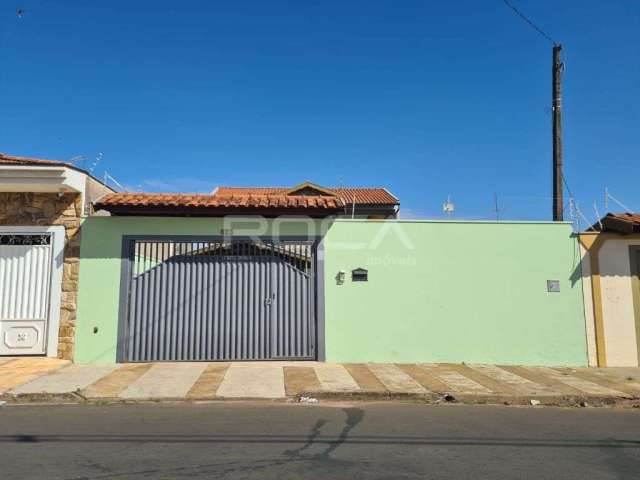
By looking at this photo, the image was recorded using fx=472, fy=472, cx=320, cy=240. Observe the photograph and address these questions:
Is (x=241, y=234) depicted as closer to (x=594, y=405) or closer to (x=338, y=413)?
(x=338, y=413)

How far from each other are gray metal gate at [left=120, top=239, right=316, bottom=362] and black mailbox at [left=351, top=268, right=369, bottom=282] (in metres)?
0.83

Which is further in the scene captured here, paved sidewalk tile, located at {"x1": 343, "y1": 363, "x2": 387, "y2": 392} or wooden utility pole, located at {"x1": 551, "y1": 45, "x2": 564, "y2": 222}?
wooden utility pole, located at {"x1": 551, "y1": 45, "x2": 564, "y2": 222}

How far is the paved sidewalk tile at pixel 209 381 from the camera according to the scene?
269 inches

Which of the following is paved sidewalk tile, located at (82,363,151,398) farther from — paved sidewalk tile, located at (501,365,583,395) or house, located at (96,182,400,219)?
paved sidewalk tile, located at (501,365,583,395)

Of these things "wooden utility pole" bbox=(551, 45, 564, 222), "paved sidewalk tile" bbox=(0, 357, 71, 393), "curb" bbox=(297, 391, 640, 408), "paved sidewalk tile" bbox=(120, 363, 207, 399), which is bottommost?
"curb" bbox=(297, 391, 640, 408)

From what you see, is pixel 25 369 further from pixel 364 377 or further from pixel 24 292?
pixel 364 377

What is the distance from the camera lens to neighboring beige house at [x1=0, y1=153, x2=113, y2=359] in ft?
30.1

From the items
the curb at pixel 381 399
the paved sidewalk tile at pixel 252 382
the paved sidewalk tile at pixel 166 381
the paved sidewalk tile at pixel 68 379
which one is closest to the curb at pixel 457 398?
the curb at pixel 381 399

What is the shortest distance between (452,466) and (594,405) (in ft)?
13.5

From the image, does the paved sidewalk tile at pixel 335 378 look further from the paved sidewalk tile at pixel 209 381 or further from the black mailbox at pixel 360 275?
the black mailbox at pixel 360 275

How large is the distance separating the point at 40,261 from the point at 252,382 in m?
5.13

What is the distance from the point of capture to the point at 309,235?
9797 millimetres

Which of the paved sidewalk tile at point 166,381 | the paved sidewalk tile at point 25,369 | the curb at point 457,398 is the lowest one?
the curb at point 457,398

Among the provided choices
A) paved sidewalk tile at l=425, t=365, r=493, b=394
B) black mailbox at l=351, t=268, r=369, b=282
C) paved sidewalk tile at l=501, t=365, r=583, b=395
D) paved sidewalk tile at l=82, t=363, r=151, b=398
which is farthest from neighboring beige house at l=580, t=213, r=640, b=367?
paved sidewalk tile at l=82, t=363, r=151, b=398
